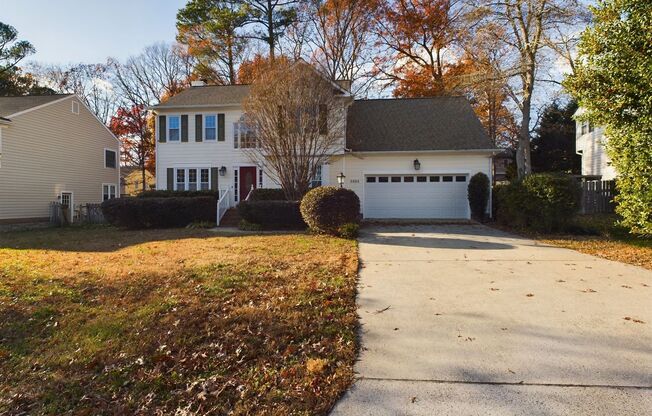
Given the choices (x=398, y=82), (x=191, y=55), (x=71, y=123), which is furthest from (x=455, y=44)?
(x=71, y=123)

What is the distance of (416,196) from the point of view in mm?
17000

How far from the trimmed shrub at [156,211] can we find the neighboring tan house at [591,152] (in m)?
21.4

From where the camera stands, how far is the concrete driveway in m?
2.74

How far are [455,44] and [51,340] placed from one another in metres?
24.4

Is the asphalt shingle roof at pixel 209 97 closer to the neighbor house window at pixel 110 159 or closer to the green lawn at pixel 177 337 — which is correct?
the neighbor house window at pixel 110 159

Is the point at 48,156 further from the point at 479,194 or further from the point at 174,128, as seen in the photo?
the point at 479,194

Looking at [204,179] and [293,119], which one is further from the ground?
[293,119]

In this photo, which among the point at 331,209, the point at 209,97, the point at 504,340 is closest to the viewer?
the point at 504,340

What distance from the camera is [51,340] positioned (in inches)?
151

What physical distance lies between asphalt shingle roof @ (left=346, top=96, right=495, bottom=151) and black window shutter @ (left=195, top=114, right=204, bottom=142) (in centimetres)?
676

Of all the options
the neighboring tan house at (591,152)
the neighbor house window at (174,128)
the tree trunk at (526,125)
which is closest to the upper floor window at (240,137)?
the neighbor house window at (174,128)

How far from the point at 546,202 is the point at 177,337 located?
11.2 meters

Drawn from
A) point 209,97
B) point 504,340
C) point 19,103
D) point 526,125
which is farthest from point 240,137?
point 504,340

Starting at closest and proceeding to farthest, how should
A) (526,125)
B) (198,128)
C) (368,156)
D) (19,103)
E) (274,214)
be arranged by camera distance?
(274,214) < (368,156) < (198,128) < (19,103) < (526,125)
